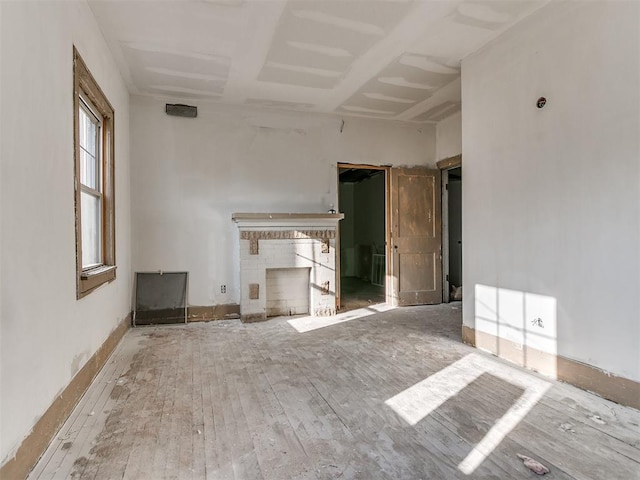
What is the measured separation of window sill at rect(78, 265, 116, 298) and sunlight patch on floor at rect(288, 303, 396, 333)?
2111 mm

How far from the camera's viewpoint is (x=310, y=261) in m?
5.36

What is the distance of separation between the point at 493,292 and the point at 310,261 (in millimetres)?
2514

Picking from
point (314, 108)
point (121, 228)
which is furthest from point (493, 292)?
point (121, 228)

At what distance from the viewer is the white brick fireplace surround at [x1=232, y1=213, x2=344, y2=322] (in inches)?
200

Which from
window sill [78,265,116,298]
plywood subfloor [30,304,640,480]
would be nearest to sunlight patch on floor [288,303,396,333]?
plywood subfloor [30,304,640,480]

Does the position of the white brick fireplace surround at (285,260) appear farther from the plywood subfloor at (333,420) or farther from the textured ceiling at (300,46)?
the textured ceiling at (300,46)

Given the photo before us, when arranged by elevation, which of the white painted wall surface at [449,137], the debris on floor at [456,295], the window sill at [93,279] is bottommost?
the debris on floor at [456,295]

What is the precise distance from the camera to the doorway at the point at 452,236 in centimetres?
632

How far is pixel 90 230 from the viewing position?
3482 mm

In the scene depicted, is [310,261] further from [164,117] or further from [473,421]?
[473,421]

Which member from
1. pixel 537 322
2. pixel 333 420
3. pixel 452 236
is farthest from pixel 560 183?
pixel 452 236

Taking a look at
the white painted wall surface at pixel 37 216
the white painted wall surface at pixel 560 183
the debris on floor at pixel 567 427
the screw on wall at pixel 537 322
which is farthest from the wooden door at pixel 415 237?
the white painted wall surface at pixel 37 216

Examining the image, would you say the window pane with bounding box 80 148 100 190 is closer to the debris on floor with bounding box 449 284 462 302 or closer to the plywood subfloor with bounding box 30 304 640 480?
the plywood subfloor with bounding box 30 304 640 480

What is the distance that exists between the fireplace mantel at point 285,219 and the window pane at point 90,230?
172 cm
